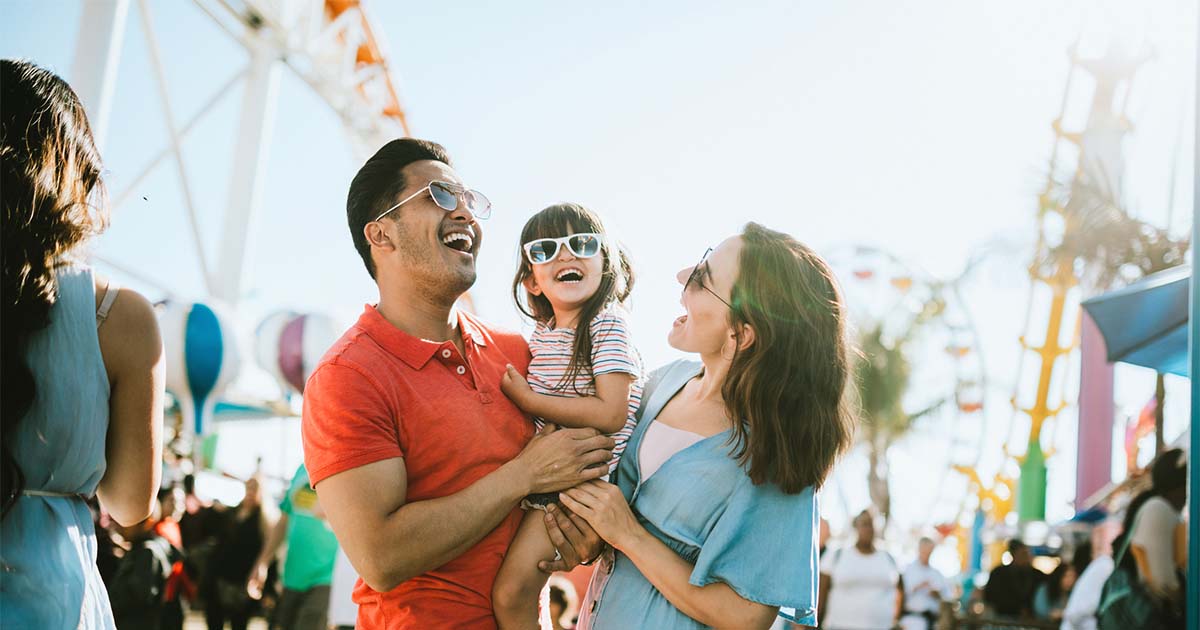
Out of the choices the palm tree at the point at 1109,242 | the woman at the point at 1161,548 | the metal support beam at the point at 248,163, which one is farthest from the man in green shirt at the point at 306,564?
the palm tree at the point at 1109,242

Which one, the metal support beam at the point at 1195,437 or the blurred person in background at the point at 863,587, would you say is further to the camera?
the blurred person in background at the point at 863,587

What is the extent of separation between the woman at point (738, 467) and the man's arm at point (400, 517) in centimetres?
22

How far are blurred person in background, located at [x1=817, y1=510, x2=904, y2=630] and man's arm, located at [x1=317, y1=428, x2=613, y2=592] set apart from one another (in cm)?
611

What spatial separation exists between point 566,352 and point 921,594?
27.3ft

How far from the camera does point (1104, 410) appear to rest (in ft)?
70.1

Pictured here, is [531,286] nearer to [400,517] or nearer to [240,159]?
[400,517]

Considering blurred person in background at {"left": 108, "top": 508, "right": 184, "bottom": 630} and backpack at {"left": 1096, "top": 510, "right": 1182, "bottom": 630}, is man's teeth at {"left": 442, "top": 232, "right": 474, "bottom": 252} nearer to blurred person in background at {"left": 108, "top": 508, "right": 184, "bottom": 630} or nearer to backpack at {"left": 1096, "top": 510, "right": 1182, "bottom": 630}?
backpack at {"left": 1096, "top": 510, "right": 1182, "bottom": 630}

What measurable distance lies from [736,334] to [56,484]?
1.50 metres

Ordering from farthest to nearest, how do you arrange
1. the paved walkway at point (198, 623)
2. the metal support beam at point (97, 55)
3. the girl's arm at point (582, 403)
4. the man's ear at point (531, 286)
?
the paved walkway at point (198, 623) → the metal support beam at point (97, 55) → the man's ear at point (531, 286) → the girl's arm at point (582, 403)

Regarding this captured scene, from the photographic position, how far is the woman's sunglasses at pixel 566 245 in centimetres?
271

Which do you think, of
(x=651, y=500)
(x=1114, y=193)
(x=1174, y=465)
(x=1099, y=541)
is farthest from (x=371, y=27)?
(x=651, y=500)

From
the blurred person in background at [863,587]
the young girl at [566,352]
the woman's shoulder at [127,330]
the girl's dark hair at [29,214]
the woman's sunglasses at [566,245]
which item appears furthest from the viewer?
the blurred person in background at [863,587]

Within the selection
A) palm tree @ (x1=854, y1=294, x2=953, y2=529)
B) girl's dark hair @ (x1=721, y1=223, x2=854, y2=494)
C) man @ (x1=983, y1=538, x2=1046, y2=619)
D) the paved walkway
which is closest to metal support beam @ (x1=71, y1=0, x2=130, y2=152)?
the paved walkway

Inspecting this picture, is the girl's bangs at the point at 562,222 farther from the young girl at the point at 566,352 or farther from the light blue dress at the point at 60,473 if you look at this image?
the light blue dress at the point at 60,473
